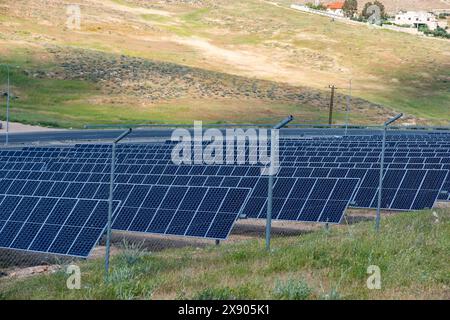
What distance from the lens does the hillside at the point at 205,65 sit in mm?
87500

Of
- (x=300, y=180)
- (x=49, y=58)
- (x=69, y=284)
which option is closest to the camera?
(x=69, y=284)

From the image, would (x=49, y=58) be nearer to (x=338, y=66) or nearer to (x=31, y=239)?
(x=338, y=66)

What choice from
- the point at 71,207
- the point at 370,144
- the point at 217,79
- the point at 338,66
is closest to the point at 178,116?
the point at 217,79

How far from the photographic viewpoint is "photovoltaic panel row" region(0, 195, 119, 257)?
612 inches

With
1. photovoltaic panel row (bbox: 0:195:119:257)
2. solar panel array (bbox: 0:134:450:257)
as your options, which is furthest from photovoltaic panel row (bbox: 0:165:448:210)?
photovoltaic panel row (bbox: 0:195:119:257)

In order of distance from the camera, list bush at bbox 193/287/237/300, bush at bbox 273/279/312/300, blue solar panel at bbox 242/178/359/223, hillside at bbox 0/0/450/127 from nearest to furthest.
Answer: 1. bush at bbox 193/287/237/300
2. bush at bbox 273/279/312/300
3. blue solar panel at bbox 242/178/359/223
4. hillside at bbox 0/0/450/127

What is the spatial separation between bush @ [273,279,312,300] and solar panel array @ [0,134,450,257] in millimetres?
5396

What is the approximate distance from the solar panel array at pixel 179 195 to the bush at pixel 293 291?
17.7 feet

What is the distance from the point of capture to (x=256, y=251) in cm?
1455

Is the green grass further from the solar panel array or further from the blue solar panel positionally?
the blue solar panel

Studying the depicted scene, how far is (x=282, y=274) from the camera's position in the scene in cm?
1258

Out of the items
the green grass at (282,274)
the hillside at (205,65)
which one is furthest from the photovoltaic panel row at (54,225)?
the hillside at (205,65)

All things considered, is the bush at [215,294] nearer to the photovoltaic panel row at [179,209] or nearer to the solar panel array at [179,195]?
the solar panel array at [179,195]
